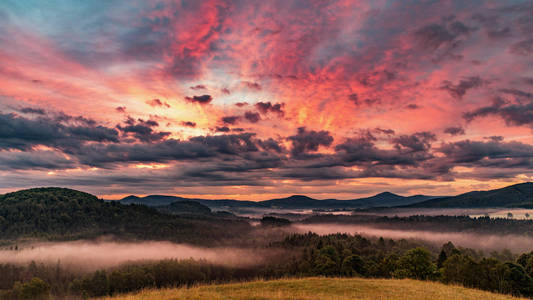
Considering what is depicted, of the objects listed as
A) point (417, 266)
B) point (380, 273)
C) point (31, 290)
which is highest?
point (417, 266)

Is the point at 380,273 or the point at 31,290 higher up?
the point at 380,273

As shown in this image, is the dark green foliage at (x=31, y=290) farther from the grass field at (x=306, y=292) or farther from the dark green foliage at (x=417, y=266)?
the dark green foliage at (x=417, y=266)

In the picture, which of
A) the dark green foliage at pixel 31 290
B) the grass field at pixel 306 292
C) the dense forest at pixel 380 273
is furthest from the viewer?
the dark green foliage at pixel 31 290

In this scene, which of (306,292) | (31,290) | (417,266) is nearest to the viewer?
(306,292)

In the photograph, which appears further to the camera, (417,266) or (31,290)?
(31,290)

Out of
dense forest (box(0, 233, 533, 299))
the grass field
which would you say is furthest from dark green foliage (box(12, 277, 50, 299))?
the grass field

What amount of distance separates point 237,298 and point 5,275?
234999 mm

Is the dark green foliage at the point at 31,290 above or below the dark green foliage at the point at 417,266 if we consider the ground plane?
below

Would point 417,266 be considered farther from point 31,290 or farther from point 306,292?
point 31,290

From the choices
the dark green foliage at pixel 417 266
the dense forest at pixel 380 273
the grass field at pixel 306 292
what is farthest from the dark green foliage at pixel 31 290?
the dark green foliage at pixel 417 266

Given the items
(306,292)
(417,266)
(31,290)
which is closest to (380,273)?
(417,266)

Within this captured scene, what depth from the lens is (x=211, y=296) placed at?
21.9m

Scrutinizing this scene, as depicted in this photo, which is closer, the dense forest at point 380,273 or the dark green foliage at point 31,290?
the dense forest at point 380,273

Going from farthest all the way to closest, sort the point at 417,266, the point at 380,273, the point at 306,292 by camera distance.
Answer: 1. the point at 380,273
2. the point at 417,266
3. the point at 306,292
